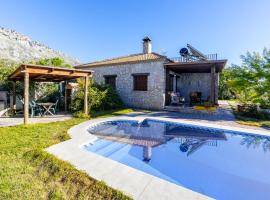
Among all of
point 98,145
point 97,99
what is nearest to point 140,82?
point 97,99

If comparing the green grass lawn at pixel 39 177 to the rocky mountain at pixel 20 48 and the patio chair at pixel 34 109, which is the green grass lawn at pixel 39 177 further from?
the rocky mountain at pixel 20 48

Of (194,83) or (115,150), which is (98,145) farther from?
(194,83)

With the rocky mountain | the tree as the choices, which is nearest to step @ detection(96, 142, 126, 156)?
the tree

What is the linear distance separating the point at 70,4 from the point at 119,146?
17567 millimetres

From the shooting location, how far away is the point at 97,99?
42.3ft

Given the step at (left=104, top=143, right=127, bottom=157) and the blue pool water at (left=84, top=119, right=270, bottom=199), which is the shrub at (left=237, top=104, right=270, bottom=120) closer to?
the blue pool water at (left=84, top=119, right=270, bottom=199)

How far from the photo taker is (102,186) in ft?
11.0

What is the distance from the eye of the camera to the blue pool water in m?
3.97

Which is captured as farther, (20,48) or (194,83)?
(20,48)

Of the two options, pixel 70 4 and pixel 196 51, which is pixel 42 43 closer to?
pixel 70 4

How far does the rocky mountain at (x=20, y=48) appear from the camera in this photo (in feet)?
152

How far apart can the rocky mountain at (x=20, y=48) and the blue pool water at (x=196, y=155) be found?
47602 mm

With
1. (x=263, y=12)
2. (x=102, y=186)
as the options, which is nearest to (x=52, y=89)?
(x=102, y=186)

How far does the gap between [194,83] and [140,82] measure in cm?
658
